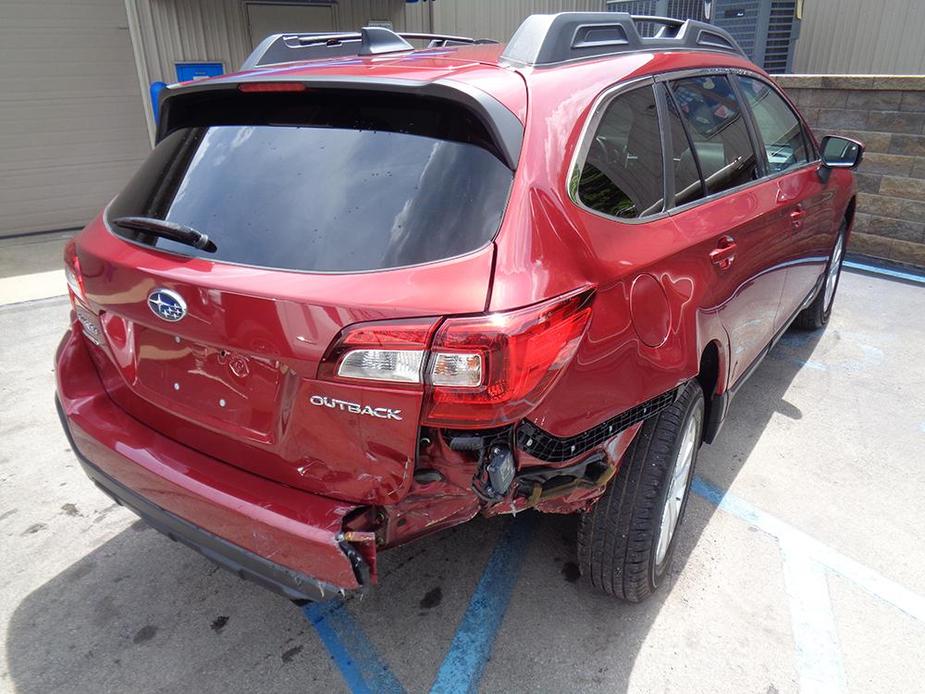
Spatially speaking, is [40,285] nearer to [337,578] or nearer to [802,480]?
[337,578]

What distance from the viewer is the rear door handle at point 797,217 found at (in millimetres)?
3350

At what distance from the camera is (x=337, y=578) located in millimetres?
1688

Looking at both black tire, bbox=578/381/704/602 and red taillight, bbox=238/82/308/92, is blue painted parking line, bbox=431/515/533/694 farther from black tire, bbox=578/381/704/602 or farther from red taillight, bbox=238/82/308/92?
red taillight, bbox=238/82/308/92

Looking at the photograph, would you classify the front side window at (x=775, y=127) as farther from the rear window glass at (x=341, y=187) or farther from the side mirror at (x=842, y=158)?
the rear window glass at (x=341, y=187)

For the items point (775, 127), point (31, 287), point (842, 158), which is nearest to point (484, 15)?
point (31, 287)

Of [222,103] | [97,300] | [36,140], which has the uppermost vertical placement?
[222,103]

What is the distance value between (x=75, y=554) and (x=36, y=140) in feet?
23.4

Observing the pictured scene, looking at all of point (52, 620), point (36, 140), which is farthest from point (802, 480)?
point (36, 140)

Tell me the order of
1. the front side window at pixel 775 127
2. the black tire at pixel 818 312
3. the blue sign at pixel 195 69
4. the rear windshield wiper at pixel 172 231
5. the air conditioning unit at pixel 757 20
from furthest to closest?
the air conditioning unit at pixel 757 20 < the blue sign at pixel 195 69 < the black tire at pixel 818 312 < the front side window at pixel 775 127 < the rear windshield wiper at pixel 172 231

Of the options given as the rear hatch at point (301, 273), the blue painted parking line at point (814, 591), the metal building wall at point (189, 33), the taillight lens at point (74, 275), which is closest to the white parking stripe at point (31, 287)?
the metal building wall at point (189, 33)

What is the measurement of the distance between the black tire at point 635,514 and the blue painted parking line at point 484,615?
1.26 feet

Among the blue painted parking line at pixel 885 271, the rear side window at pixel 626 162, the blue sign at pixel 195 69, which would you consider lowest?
the blue painted parking line at pixel 885 271

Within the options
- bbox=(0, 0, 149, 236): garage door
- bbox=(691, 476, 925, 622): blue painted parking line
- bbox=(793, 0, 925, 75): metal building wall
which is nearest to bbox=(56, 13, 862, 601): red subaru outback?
bbox=(691, 476, 925, 622): blue painted parking line

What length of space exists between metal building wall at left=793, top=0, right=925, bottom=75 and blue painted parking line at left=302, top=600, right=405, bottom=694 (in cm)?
1093
